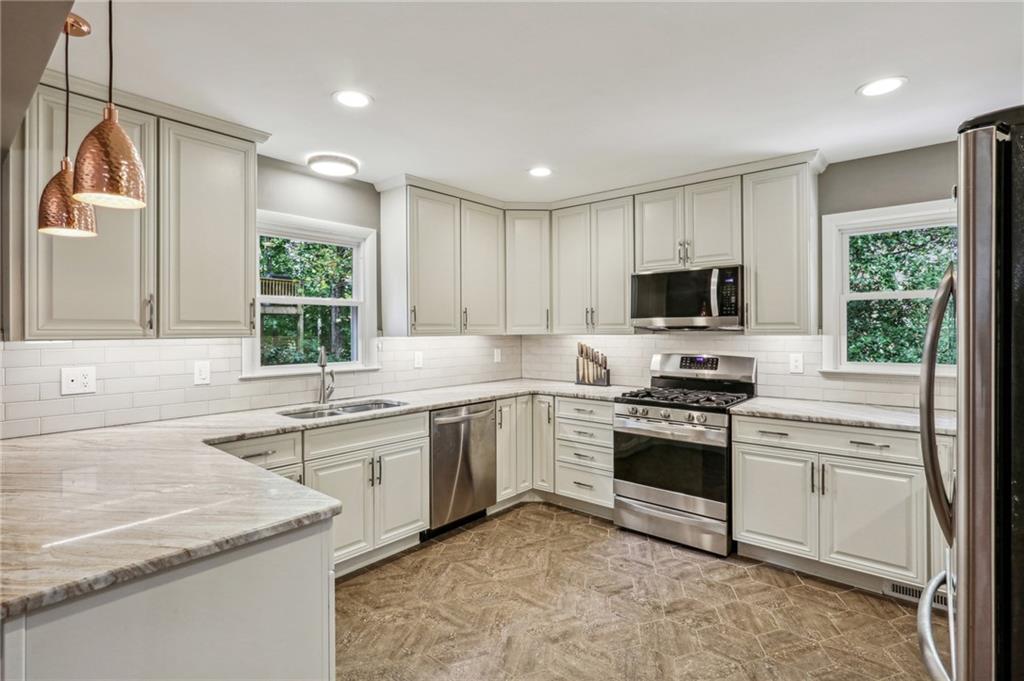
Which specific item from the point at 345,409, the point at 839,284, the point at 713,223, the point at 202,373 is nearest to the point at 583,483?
the point at 345,409

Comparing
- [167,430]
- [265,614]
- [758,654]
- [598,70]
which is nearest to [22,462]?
[167,430]

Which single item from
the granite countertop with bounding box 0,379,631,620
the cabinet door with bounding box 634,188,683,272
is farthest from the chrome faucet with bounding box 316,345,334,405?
the cabinet door with bounding box 634,188,683,272

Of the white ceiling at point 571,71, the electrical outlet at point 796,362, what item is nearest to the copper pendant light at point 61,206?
the white ceiling at point 571,71

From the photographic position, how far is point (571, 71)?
214 cm

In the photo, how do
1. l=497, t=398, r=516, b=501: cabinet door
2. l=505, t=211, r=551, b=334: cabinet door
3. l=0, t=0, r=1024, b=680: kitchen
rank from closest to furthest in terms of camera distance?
l=0, t=0, r=1024, b=680: kitchen
l=497, t=398, r=516, b=501: cabinet door
l=505, t=211, r=551, b=334: cabinet door

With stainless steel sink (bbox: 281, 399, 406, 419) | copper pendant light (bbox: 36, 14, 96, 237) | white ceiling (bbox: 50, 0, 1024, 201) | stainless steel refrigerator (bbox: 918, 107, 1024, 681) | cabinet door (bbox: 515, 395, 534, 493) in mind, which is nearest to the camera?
stainless steel refrigerator (bbox: 918, 107, 1024, 681)

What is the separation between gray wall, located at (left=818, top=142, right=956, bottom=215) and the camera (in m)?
2.97

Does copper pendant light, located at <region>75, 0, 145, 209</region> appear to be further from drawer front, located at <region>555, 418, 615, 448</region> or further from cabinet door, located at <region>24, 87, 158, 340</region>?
drawer front, located at <region>555, 418, 615, 448</region>

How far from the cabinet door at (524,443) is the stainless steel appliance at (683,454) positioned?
0.75 meters

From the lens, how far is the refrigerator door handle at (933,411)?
0.97 metres

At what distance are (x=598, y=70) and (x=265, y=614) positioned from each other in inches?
86.2

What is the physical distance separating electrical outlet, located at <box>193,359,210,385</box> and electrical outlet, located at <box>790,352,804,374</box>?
3609 millimetres

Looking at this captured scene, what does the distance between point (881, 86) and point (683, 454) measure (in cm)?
215

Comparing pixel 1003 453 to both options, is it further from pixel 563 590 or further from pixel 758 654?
pixel 563 590
